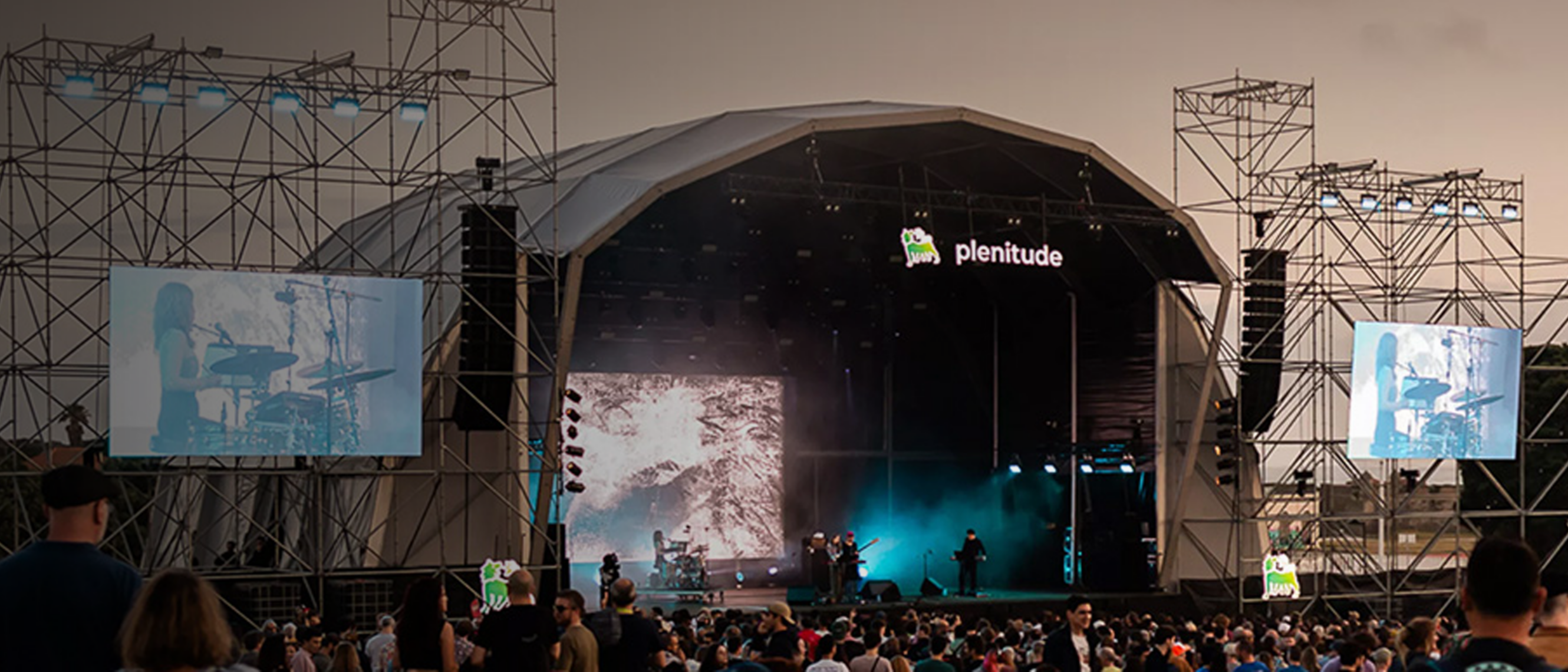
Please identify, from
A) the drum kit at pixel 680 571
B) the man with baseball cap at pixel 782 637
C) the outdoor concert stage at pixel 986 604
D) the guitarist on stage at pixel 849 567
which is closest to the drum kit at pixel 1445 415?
the outdoor concert stage at pixel 986 604

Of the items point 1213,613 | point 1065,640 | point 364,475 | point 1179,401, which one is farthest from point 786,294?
point 1065,640

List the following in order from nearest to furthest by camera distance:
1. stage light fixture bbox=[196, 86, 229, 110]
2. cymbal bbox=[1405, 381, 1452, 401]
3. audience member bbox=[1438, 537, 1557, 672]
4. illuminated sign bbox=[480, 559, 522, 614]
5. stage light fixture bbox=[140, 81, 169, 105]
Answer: audience member bbox=[1438, 537, 1557, 672], stage light fixture bbox=[140, 81, 169, 105], stage light fixture bbox=[196, 86, 229, 110], illuminated sign bbox=[480, 559, 522, 614], cymbal bbox=[1405, 381, 1452, 401]

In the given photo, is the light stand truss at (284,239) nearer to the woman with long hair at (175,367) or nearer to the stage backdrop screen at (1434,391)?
the woman with long hair at (175,367)

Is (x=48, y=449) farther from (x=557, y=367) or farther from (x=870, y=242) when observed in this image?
(x=870, y=242)

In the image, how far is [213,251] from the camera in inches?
1275

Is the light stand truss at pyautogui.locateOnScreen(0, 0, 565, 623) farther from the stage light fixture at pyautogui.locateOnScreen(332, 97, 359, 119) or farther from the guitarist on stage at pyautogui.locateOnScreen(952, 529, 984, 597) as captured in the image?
the guitarist on stage at pyautogui.locateOnScreen(952, 529, 984, 597)

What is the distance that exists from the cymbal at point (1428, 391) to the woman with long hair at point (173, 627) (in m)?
24.5

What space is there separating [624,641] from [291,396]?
11547mm

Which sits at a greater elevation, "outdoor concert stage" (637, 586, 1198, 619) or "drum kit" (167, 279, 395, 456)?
"drum kit" (167, 279, 395, 456)

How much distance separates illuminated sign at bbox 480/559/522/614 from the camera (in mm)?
21188

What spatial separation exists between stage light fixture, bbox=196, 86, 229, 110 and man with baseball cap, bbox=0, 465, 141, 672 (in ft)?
53.6

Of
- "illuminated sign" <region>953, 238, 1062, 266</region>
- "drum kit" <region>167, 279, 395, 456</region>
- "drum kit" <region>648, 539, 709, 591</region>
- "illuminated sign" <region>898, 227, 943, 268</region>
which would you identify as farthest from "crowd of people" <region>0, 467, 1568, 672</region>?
"illuminated sign" <region>953, 238, 1062, 266</region>

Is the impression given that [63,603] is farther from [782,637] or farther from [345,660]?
[345,660]

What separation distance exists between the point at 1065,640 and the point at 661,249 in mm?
17904
